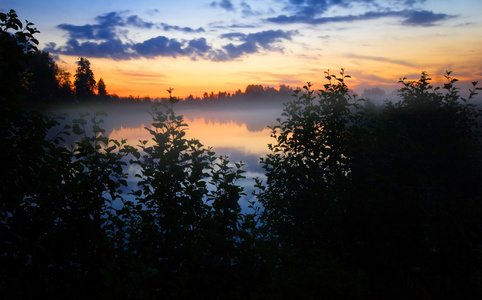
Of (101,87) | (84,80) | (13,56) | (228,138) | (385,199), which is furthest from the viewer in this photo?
(101,87)

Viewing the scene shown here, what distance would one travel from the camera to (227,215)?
5.31 metres

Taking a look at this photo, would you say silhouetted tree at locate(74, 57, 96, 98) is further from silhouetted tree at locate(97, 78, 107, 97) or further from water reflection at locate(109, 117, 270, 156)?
water reflection at locate(109, 117, 270, 156)

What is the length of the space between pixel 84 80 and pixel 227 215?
364 ft

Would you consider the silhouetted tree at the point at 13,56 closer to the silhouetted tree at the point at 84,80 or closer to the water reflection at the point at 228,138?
the water reflection at the point at 228,138

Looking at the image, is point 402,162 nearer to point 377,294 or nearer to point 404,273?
point 404,273

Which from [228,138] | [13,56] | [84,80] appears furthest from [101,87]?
[13,56]

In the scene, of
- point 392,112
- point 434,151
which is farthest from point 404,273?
point 392,112

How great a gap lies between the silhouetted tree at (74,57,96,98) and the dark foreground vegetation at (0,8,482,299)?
344 feet

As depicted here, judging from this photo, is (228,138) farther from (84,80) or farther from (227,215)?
(84,80)

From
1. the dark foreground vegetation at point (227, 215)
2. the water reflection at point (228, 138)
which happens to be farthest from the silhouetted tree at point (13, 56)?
the water reflection at point (228, 138)

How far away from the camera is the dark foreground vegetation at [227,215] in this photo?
455 cm

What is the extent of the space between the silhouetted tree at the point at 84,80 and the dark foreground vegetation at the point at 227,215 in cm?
10472

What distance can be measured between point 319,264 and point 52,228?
3.68 meters

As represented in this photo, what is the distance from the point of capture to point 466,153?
25.6 ft
